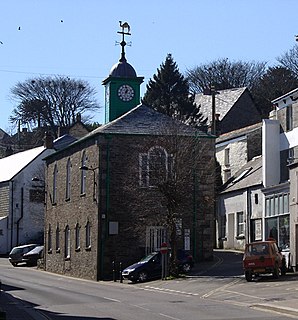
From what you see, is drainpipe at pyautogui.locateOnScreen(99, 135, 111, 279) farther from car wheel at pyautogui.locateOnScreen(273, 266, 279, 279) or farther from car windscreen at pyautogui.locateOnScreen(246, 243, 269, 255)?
car wheel at pyautogui.locateOnScreen(273, 266, 279, 279)

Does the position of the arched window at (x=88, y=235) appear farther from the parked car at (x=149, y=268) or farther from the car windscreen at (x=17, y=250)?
the car windscreen at (x=17, y=250)

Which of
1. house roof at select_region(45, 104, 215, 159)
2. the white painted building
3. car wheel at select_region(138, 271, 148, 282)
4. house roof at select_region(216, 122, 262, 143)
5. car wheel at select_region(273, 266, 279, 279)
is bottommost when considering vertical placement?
car wheel at select_region(138, 271, 148, 282)

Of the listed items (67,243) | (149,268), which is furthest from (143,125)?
(67,243)

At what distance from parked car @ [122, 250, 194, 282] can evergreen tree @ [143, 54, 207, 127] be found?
36046 mm

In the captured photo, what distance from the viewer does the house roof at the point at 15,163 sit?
75.2 m

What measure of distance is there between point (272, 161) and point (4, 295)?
22491 millimetres

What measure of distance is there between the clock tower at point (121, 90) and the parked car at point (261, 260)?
20.0 meters

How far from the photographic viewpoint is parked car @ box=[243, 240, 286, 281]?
3588 cm

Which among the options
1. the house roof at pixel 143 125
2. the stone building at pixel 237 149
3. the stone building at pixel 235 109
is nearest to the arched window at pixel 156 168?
the house roof at pixel 143 125

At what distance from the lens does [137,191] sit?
146ft

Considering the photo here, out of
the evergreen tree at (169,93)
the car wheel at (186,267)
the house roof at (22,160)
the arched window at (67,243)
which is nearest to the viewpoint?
the car wheel at (186,267)

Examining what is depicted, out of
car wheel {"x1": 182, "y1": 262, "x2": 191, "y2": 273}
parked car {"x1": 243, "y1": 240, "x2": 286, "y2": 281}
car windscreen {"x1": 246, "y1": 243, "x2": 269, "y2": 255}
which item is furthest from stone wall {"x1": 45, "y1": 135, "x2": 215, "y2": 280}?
parked car {"x1": 243, "y1": 240, "x2": 286, "y2": 281}

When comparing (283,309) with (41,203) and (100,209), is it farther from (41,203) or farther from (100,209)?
(41,203)

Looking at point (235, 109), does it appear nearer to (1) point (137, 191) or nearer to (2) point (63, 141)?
(2) point (63, 141)
